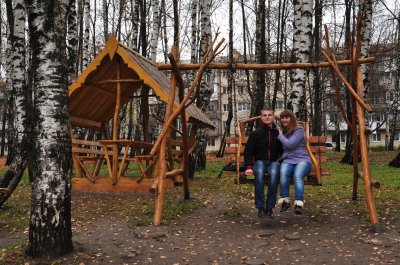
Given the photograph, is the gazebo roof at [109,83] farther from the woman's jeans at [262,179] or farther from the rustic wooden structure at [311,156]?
the woman's jeans at [262,179]

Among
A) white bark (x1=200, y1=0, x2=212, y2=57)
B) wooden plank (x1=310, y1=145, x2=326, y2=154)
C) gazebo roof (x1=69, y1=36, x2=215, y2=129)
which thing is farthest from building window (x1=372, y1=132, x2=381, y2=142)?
wooden plank (x1=310, y1=145, x2=326, y2=154)

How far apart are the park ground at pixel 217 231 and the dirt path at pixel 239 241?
0.01 m

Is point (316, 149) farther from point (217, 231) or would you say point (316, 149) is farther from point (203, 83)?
point (203, 83)

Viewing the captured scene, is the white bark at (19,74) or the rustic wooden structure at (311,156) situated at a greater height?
the white bark at (19,74)

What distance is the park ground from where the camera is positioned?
217 inches

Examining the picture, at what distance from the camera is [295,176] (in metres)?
6.82

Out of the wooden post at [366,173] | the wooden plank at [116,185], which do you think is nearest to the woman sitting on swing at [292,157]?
the wooden post at [366,173]

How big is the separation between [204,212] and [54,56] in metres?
4.02

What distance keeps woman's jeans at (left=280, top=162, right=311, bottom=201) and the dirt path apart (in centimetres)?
56

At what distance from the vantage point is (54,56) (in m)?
5.37

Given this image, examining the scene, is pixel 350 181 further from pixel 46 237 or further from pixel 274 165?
pixel 46 237

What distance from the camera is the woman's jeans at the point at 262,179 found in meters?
6.94

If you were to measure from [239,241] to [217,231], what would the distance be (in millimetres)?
630

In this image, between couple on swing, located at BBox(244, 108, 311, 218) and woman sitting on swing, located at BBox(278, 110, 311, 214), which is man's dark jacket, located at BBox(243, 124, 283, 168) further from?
woman sitting on swing, located at BBox(278, 110, 311, 214)
